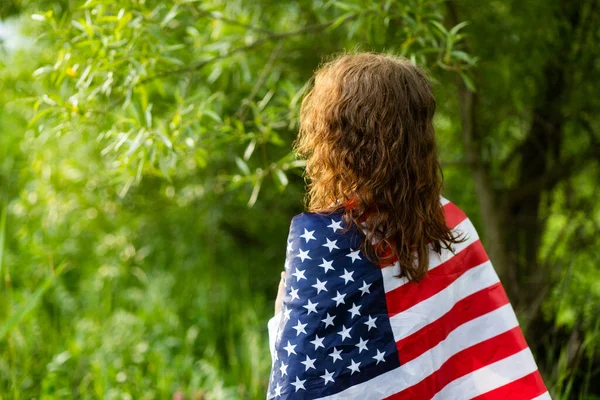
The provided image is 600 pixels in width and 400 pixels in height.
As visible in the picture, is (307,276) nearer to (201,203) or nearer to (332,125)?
(332,125)

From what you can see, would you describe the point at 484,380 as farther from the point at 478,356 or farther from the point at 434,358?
the point at 434,358

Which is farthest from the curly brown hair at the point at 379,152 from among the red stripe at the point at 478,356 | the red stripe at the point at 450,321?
the red stripe at the point at 478,356

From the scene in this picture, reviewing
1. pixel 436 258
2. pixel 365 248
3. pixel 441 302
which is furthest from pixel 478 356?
pixel 365 248

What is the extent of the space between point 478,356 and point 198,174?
2.42m

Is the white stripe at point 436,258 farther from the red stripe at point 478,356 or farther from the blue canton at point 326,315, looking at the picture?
the red stripe at point 478,356

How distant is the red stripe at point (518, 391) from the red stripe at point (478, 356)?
0.24 ft

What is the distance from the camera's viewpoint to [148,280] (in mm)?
3973

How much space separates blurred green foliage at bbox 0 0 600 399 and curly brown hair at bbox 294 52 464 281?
71 cm

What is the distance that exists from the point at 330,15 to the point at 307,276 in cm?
202

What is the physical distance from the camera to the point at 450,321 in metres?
1.72

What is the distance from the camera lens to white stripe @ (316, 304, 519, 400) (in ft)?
5.22

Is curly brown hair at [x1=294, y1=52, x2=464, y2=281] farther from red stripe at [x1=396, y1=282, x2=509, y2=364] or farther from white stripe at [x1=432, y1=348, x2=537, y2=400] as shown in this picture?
white stripe at [x1=432, y1=348, x2=537, y2=400]

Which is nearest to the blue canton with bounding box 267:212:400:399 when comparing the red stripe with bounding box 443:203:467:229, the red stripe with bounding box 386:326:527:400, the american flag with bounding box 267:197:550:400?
the american flag with bounding box 267:197:550:400

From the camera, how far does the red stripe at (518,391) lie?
1.73m
